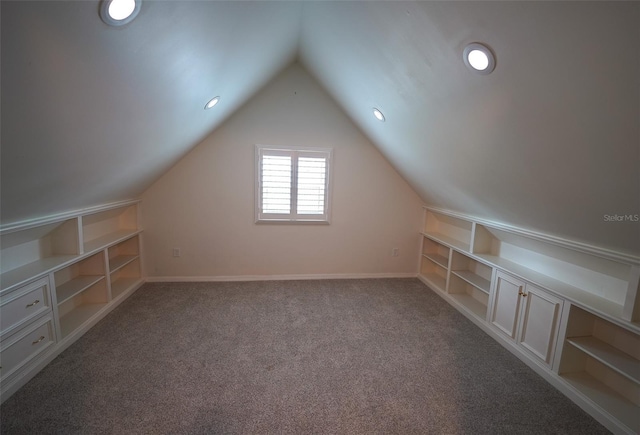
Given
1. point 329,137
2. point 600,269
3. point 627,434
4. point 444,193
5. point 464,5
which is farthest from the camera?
point 329,137

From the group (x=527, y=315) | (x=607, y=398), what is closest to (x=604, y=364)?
(x=607, y=398)

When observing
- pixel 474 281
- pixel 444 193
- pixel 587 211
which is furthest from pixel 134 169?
pixel 474 281

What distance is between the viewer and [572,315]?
6.97 feet

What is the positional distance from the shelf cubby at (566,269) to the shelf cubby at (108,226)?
4.15m

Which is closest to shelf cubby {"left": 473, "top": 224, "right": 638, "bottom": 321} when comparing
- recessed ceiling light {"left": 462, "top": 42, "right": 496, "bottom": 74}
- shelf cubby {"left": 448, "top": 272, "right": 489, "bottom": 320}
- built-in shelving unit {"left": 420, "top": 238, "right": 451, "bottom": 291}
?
shelf cubby {"left": 448, "top": 272, "right": 489, "bottom": 320}

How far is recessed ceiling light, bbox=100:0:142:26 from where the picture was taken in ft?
3.59

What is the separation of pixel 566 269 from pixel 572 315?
0.46 metres

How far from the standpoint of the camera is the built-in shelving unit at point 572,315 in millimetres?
1861

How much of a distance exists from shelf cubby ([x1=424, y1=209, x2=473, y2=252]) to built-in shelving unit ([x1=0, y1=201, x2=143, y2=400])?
159 inches

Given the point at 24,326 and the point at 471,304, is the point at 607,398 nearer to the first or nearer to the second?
the point at 471,304

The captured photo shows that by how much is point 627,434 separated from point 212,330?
3.16 metres

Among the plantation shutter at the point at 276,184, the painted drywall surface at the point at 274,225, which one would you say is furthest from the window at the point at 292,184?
the painted drywall surface at the point at 274,225

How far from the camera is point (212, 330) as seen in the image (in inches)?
111

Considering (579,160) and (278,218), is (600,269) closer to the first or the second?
(579,160)
